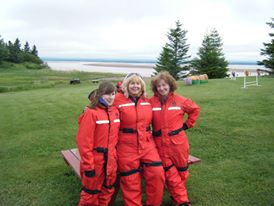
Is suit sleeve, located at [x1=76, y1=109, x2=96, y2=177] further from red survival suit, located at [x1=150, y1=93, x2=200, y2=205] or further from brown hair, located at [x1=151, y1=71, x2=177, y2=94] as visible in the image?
brown hair, located at [x1=151, y1=71, x2=177, y2=94]

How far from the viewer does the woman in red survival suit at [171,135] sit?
A: 3707 millimetres

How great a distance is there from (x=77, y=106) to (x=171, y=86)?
319 inches

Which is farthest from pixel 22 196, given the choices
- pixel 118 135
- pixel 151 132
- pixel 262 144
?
pixel 262 144

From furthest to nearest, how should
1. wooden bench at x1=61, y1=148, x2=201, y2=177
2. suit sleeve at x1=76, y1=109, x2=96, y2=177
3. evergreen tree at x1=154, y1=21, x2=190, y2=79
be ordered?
evergreen tree at x1=154, y1=21, x2=190, y2=79 → wooden bench at x1=61, y1=148, x2=201, y2=177 → suit sleeve at x1=76, y1=109, x2=96, y2=177

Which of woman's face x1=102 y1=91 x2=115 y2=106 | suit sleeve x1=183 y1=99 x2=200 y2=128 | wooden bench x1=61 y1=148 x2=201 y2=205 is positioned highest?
woman's face x1=102 y1=91 x2=115 y2=106

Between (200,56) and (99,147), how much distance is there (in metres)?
40.8

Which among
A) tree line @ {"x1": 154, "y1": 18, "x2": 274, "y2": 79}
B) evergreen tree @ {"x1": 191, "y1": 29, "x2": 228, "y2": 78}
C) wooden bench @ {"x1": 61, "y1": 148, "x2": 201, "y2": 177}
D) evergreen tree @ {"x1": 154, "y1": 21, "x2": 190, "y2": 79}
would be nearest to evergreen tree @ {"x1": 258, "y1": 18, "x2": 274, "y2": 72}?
tree line @ {"x1": 154, "y1": 18, "x2": 274, "y2": 79}

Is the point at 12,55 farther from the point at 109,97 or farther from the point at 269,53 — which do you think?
the point at 109,97

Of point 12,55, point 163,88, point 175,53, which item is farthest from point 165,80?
point 12,55

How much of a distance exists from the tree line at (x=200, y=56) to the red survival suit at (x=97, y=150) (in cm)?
3178

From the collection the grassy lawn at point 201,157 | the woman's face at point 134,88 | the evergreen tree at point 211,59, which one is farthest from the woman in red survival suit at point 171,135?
the evergreen tree at point 211,59

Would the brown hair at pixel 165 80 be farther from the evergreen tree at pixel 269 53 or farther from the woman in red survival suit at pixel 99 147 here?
the evergreen tree at pixel 269 53

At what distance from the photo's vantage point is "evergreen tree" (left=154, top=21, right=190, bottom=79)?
157 feet

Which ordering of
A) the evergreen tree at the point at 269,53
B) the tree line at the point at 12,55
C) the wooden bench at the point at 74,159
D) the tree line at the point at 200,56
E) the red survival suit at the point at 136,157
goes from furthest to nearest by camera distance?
the tree line at the point at 12,55 < the tree line at the point at 200,56 < the evergreen tree at the point at 269,53 < the wooden bench at the point at 74,159 < the red survival suit at the point at 136,157
